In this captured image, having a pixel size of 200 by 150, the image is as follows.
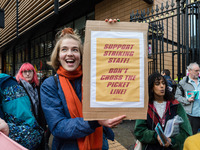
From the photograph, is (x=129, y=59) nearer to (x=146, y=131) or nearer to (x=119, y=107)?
(x=119, y=107)

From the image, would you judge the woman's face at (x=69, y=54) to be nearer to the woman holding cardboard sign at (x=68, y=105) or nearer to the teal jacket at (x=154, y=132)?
the woman holding cardboard sign at (x=68, y=105)

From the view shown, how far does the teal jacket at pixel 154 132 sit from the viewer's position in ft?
6.09

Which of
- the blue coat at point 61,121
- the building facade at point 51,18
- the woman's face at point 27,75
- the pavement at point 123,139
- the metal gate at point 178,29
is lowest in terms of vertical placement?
the pavement at point 123,139

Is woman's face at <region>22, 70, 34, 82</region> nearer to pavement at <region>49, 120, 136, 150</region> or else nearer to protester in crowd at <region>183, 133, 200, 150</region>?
pavement at <region>49, 120, 136, 150</region>

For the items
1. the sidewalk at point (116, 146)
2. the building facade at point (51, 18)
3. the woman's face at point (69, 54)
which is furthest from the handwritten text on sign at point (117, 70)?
the sidewalk at point (116, 146)

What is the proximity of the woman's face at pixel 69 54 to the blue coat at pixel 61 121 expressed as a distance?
0.16 metres

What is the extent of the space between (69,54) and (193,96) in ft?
11.0

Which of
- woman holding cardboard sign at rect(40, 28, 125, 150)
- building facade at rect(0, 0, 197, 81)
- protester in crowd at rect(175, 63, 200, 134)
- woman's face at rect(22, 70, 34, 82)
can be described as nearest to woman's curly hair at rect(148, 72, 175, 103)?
woman holding cardboard sign at rect(40, 28, 125, 150)

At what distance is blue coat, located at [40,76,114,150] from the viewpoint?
3.83 feet

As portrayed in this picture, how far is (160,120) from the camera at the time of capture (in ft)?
6.40

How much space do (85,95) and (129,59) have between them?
394 mm

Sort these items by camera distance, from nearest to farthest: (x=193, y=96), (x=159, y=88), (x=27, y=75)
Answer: (x=159, y=88) < (x=27, y=75) < (x=193, y=96)

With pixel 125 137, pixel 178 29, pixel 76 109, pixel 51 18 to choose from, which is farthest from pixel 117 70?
pixel 51 18

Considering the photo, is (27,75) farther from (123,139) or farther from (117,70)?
(123,139)
